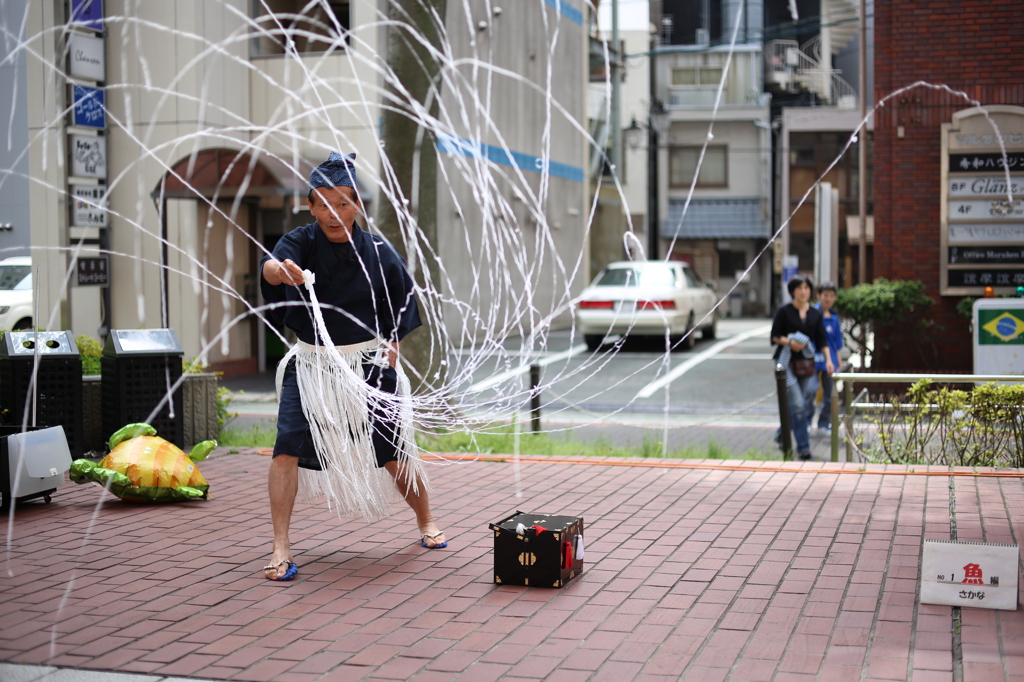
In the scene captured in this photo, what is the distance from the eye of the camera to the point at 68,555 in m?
5.08

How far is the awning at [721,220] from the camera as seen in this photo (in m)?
37.6

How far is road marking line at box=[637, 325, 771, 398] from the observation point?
13.6 meters

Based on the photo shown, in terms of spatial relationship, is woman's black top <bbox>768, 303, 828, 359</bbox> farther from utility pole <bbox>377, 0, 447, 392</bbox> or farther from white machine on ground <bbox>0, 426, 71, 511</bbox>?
white machine on ground <bbox>0, 426, 71, 511</bbox>

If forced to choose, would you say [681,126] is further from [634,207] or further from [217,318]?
[217,318]

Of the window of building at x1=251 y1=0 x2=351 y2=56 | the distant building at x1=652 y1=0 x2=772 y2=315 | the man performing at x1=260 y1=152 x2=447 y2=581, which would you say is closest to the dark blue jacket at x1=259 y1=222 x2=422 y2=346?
the man performing at x1=260 y1=152 x2=447 y2=581

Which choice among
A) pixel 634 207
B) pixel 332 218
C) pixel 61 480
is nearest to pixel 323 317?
pixel 332 218

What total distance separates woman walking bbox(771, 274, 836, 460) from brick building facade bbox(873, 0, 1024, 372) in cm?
297

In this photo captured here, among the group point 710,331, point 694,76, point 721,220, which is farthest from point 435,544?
point 694,76

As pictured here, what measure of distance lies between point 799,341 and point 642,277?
8760 mm

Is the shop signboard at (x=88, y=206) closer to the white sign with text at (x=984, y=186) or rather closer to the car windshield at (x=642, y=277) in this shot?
the car windshield at (x=642, y=277)

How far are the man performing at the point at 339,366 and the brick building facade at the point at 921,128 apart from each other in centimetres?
819

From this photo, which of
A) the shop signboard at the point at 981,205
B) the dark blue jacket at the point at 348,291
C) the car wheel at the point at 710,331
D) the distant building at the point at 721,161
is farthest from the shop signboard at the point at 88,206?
the distant building at the point at 721,161

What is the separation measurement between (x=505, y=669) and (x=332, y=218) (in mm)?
2274

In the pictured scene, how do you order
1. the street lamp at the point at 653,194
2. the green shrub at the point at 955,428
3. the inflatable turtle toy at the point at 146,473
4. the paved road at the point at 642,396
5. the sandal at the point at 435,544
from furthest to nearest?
the street lamp at the point at 653,194, the paved road at the point at 642,396, the green shrub at the point at 955,428, the inflatable turtle toy at the point at 146,473, the sandal at the point at 435,544
